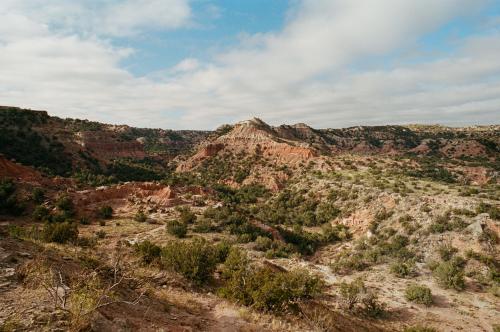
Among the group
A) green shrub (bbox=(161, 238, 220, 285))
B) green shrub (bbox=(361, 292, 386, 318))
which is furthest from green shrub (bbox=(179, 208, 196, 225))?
green shrub (bbox=(361, 292, 386, 318))

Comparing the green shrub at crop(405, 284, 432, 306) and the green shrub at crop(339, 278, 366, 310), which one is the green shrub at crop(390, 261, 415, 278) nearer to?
the green shrub at crop(405, 284, 432, 306)

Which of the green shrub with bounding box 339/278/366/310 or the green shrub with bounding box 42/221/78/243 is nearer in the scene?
the green shrub with bounding box 339/278/366/310

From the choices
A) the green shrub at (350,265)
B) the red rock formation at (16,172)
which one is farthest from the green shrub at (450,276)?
the red rock formation at (16,172)

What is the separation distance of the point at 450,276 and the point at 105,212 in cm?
2827

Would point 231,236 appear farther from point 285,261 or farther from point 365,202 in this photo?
point 365,202

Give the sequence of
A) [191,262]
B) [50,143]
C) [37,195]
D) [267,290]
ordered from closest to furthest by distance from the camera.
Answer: [267,290]
[191,262]
[37,195]
[50,143]

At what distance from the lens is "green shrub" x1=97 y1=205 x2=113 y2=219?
93.9ft

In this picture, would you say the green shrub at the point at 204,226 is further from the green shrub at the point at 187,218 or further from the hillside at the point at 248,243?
the green shrub at the point at 187,218

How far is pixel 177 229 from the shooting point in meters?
24.4

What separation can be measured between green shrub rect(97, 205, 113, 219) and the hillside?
0.39 feet

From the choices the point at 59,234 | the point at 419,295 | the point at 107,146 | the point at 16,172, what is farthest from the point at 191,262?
the point at 107,146

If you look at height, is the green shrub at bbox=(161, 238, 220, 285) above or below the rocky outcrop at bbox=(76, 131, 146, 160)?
below

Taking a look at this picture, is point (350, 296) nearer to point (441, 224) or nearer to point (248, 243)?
point (248, 243)

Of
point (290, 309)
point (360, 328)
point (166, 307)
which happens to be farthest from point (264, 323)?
point (360, 328)
